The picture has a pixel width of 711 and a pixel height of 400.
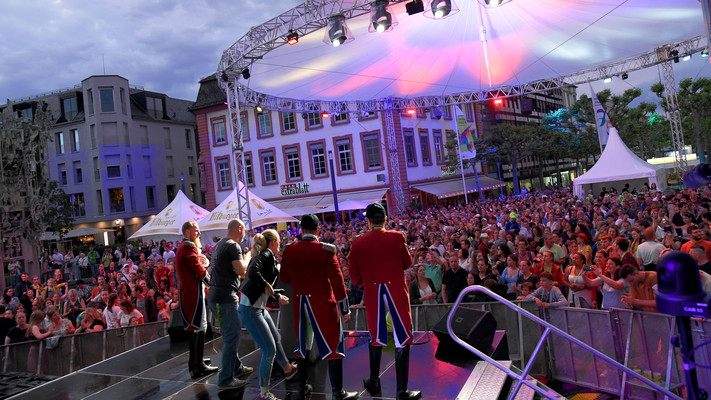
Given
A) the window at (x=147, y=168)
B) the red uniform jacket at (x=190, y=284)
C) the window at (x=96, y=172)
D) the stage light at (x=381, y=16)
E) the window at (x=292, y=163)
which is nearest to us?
the red uniform jacket at (x=190, y=284)

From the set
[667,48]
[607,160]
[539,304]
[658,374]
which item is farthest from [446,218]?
[658,374]

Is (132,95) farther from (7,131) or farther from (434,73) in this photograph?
(434,73)

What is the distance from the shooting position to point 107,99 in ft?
141

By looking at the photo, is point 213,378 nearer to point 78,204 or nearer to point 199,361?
point 199,361

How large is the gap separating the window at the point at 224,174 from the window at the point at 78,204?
1389 centimetres

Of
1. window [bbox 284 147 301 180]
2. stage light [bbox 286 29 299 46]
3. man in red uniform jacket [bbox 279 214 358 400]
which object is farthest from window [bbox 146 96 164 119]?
man in red uniform jacket [bbox 279 214 358 400]

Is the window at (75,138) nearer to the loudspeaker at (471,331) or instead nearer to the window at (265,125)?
the window at (265,125)

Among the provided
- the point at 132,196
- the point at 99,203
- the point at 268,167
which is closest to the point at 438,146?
the point at 268,167

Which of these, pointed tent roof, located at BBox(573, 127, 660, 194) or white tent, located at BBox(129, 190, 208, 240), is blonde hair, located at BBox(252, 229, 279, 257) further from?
pointed tent roof, located at BBox(573, 127, 660, 194)

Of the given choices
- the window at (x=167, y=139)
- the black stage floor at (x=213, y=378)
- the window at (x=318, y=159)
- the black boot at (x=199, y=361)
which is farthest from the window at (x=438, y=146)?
the black boot at (x=199, y=361)

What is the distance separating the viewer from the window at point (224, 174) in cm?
3781

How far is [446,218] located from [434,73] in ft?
20.6

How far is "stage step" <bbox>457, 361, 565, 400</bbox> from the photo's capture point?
175 inches

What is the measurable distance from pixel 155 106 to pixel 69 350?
137 feet
